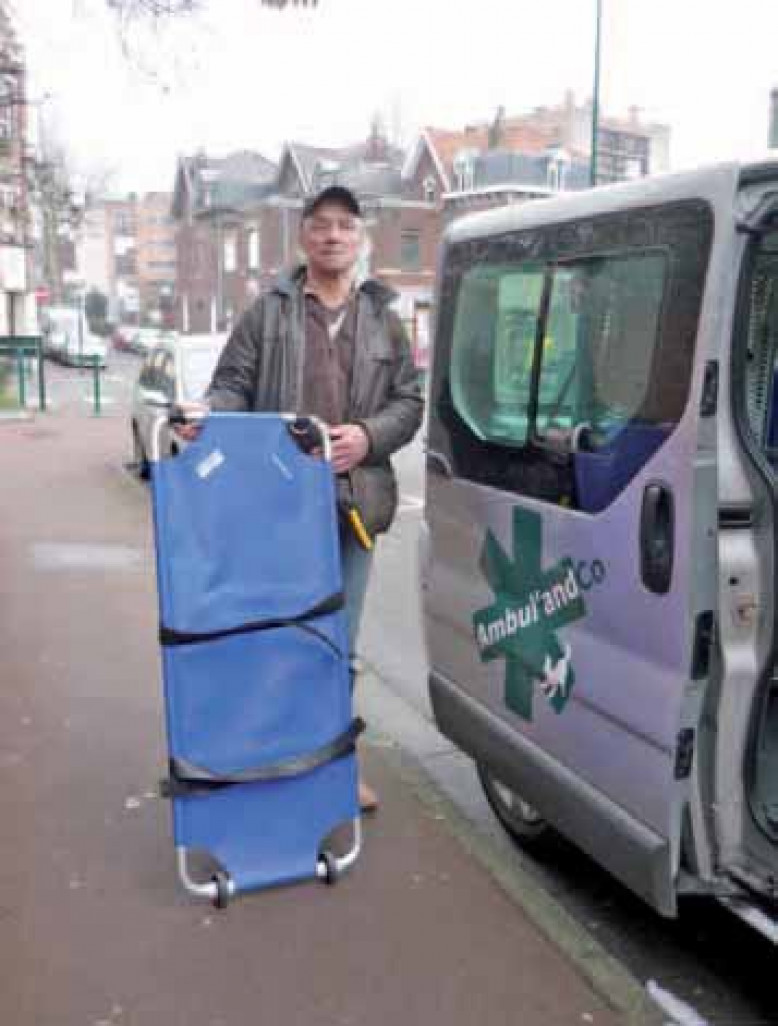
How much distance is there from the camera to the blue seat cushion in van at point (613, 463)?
248 centimetres

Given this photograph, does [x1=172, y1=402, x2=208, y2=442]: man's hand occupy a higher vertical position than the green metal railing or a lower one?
higher

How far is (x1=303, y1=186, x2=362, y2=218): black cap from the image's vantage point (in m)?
3.27

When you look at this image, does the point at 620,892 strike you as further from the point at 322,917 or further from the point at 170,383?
the point at 170,383

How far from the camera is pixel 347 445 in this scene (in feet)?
10.5

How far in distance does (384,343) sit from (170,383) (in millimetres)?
7958

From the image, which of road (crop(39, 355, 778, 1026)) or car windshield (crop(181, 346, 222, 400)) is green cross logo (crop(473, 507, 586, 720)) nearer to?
road (crop(39, 355, 778, 1026))

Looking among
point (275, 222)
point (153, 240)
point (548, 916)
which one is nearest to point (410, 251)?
point (275, 222)

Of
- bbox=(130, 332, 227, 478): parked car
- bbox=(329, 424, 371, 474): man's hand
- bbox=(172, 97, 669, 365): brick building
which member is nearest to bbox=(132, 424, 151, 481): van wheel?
bbox=(130, 332, 227, 478): parked car

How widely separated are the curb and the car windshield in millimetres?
6953

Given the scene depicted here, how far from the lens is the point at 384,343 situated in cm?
347

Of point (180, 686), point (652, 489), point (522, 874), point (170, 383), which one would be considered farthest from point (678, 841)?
point (170, 383)

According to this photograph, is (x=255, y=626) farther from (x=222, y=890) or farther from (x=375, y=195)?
(x=375, y=195)

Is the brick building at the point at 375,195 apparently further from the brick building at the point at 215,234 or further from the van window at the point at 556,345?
the van window at the point at 556,345

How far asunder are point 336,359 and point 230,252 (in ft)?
190
